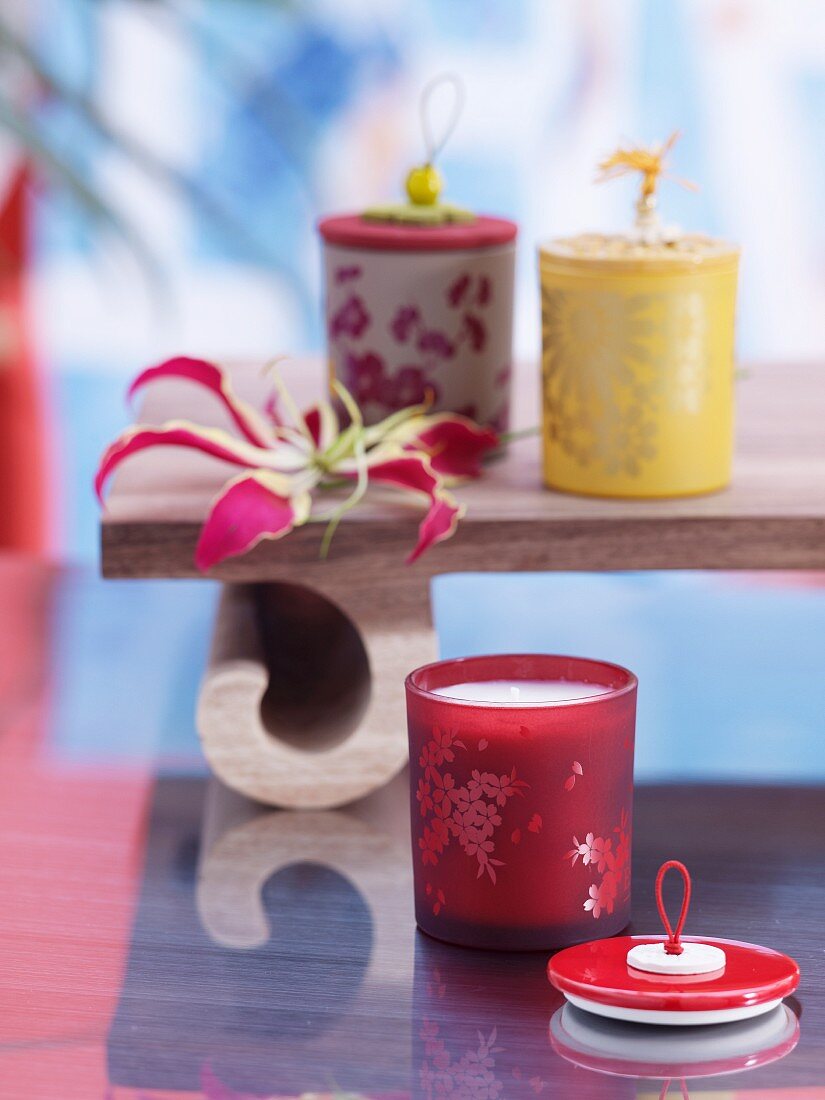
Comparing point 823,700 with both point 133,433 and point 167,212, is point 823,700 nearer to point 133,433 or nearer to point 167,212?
point 133,433

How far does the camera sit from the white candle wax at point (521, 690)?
47cm

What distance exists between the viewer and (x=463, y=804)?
44cm

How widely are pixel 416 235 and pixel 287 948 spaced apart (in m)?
0.30

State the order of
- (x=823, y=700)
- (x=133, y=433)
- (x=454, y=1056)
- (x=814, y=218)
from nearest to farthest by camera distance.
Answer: (x=454, y=1056)
(x=133, y=433)
(x=823, y=700)
(x=814, y=218)

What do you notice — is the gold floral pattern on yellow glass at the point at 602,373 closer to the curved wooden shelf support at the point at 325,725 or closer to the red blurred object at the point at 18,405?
the curved wooden shelf support at the point at 325,725

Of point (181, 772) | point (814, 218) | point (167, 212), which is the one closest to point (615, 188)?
point (814, 218)

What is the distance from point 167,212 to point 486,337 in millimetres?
1549

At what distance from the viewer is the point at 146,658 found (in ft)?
2.56

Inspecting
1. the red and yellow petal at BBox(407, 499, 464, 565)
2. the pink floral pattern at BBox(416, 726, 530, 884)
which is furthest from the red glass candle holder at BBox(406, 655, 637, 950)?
the red and yellow petal at BBox(407, 499, 464, 565)

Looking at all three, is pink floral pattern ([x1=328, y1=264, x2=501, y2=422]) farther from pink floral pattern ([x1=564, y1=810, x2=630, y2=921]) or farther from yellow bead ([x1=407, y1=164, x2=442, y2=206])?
pink floral pattern ([x1=564, y1=810, x2=630, y2=921])

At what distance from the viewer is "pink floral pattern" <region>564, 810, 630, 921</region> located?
1.44 ft

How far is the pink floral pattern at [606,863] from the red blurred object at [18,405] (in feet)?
5.65

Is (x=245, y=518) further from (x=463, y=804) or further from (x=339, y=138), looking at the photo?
(x=339, y=138)

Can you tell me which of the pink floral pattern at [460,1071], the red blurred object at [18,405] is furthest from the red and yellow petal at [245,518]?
the red blurred object at [18,405]
